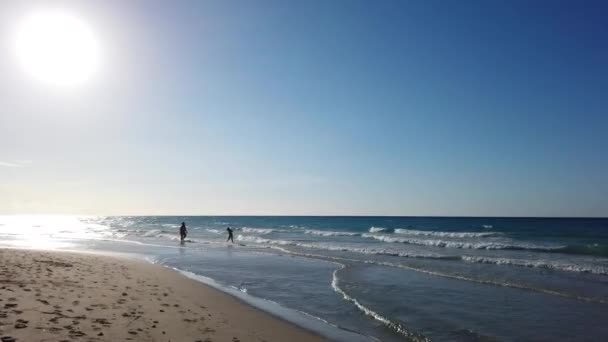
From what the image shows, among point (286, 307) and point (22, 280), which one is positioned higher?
point (22, 280)

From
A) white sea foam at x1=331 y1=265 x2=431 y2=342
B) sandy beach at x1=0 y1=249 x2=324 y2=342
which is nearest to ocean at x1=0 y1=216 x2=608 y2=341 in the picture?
white sea foam at x1=331 y1=265 x2=431 y2=342

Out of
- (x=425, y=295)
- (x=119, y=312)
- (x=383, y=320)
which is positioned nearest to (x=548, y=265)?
(x=425, y=295)

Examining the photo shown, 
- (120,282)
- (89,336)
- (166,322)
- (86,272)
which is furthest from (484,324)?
(86,272)

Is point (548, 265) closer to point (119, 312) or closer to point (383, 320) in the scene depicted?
point (383, 320)

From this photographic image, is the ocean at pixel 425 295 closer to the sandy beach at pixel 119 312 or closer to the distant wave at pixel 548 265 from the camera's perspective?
the distant wave at pixel 548 265

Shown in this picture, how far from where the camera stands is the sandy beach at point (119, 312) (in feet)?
21.6

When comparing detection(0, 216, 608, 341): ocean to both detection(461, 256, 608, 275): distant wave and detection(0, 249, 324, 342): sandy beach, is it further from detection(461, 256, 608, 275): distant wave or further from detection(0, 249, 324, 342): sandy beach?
detection(0, 249, 324, 342): sandy beach

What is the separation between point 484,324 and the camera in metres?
9.32

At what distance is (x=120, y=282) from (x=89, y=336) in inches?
258

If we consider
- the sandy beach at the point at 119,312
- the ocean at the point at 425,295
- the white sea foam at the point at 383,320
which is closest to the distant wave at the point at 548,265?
the ocean at the point at 425,295

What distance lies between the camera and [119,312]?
818 cm

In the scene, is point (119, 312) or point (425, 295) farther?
point (425, 295)

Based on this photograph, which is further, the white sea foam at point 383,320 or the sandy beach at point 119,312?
the white sea foam at point 383,320

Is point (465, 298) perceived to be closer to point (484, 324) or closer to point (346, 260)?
point (484, 324)
